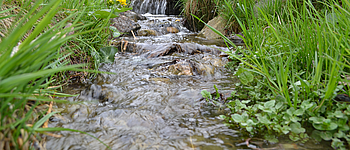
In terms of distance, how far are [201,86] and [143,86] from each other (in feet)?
2.27

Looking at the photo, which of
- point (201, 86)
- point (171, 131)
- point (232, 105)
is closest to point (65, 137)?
point (171, 131)

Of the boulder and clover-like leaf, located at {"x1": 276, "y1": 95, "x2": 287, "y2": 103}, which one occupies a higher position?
the boulder

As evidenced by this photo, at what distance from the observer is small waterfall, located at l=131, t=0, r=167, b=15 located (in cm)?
1288

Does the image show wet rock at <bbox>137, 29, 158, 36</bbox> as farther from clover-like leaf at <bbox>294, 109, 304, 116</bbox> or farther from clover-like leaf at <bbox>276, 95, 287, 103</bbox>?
clover-like leaf at <bbox>294, 109, 304, 116</bbox>

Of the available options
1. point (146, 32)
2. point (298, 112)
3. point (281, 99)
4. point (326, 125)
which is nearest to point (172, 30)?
point (146, 32)

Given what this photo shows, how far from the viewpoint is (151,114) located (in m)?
1.61

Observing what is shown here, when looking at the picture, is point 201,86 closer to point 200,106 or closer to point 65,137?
point 200,106

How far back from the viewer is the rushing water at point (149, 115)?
122 centimetres

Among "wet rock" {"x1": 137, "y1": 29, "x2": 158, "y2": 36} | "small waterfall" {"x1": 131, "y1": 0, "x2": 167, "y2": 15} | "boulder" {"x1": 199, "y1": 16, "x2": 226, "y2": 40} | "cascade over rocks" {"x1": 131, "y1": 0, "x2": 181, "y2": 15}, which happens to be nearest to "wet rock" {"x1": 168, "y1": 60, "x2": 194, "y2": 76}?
"boulder" {"x1": 199, "y1": 16, "x2": 226, "y2": 40}

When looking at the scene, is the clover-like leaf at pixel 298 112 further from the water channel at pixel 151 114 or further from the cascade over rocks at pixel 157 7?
the cascade over rocks at pixel 157 7

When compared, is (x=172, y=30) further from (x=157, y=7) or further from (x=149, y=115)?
(x=149, y=115)

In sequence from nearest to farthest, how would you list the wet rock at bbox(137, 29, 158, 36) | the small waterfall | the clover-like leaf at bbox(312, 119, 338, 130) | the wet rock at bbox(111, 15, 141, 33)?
the clover-like leaf at bbox(312, 119, 338, 130) < the wet rock at bbox(111, 15, 141, 33) < the wet rock at bbox(137, 29, 158, 36) < the small waterfall

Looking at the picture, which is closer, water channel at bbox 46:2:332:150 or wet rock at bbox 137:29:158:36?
water channel at bbox 46:2:332:150

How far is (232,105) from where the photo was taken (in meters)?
1.60
